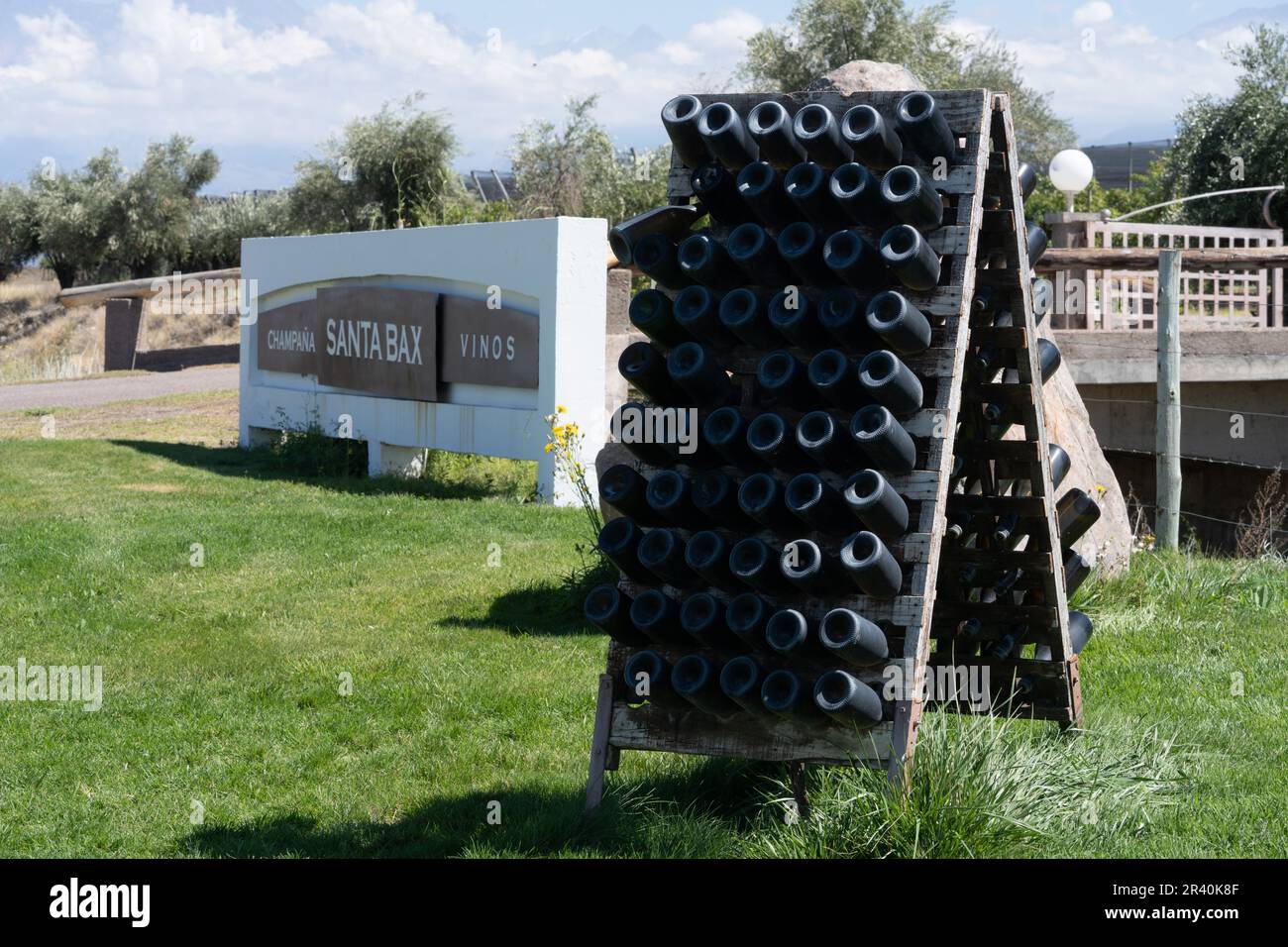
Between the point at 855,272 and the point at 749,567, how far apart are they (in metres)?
0.92

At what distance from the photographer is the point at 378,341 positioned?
13.3 m

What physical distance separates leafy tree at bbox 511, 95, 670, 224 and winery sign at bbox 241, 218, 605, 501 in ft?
39.2

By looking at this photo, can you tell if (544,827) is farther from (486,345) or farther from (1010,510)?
(486,345)

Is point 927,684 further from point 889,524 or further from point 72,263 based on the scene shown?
point 72,263

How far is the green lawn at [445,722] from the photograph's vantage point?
4.22 meters

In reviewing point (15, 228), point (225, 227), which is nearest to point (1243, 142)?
point (225, 227)

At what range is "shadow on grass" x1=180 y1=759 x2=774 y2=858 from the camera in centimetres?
411

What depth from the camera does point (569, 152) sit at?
29750 mm

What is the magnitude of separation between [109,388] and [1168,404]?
1857cm

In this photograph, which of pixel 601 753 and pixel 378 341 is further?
pixel 378 341

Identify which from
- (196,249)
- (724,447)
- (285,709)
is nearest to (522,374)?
(285,709)

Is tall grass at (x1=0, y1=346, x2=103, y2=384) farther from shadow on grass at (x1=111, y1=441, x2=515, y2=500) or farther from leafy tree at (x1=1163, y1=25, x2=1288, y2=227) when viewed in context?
leafy tree at (x1=1163, y1=25, x2=1288, y2=227)

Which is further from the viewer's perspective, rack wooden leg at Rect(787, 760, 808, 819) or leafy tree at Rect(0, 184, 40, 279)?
leafy tree at Rect(0, 184, 40, 279)
